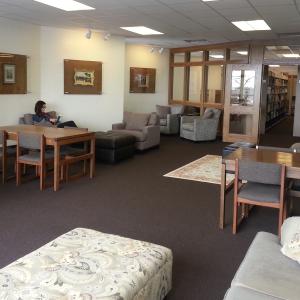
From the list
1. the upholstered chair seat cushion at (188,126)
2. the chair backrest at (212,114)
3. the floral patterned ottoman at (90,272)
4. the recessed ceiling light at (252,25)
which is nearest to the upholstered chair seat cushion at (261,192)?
the floral patterned ottoman at (90,272)

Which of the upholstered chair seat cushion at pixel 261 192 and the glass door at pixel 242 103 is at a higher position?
the glass door at pixel 242 103

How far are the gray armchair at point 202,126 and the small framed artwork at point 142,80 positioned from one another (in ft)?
6.91

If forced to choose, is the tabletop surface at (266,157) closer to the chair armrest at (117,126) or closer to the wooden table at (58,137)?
the wooden table at (58,137)

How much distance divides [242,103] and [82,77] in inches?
167

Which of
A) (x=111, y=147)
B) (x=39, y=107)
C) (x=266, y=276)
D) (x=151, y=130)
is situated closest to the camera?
(x=266, y=276)

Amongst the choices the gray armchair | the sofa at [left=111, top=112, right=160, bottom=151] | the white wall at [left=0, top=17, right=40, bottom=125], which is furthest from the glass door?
the white wall at [left=0, top=17, right=40, bottom=125]

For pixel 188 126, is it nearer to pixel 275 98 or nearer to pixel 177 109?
pixel 177 109

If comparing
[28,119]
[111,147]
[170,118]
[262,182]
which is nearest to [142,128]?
[111,147]

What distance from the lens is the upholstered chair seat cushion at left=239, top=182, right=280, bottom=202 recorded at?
3701 mm

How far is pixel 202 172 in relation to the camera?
6613 millimetres

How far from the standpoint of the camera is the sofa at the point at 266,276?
1.87 metres

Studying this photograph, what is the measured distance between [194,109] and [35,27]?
565cm

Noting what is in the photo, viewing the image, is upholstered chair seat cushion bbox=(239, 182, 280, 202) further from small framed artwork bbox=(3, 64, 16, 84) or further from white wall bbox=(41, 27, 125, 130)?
white wall bbox=(41, 27, 125, 130)

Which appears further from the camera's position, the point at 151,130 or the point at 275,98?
the point at 275,98
